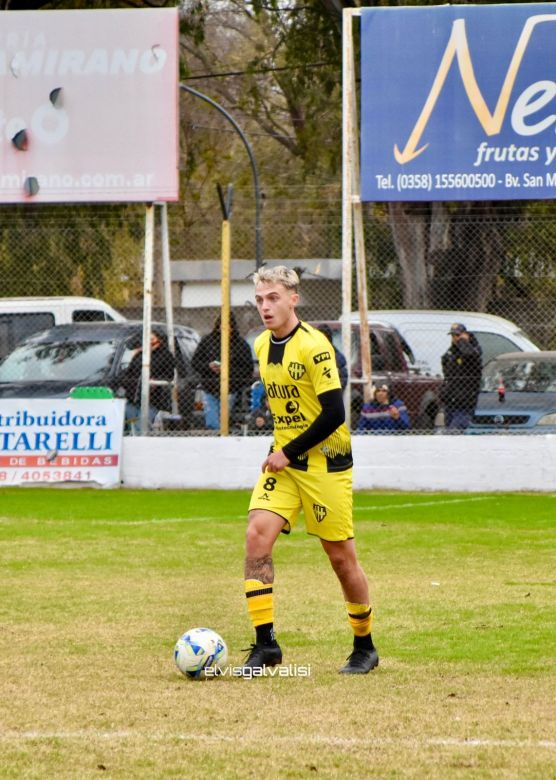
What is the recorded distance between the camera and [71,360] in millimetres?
17391

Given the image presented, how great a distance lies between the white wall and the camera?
53.1ft

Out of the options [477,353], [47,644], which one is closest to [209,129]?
[477,353]

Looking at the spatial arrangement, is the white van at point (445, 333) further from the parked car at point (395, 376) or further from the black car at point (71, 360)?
the black car at point (71, 360)

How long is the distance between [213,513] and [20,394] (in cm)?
395

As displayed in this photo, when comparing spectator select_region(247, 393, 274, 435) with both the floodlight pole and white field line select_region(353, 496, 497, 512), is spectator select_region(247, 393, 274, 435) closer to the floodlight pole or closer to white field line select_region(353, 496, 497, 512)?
white field line select_region(353, 496, 497, 512)

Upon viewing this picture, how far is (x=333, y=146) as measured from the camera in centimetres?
3272

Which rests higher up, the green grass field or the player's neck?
the player's neck

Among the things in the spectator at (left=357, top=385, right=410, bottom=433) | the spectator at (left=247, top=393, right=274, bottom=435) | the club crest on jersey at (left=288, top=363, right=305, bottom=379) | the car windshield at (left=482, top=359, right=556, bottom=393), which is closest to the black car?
the spectator at (left=247, top=393, right=274, bottom=435)

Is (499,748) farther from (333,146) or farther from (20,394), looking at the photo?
(333,146)

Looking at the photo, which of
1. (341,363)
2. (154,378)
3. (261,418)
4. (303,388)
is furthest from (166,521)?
(303,388)

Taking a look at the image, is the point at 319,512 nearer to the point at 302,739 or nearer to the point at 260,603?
the point at 260,603

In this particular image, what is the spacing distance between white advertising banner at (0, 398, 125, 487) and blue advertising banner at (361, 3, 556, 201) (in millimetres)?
4069

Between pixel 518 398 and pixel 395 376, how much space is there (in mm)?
1490

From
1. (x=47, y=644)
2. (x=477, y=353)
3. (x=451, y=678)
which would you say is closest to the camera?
(x=451, y=678)
